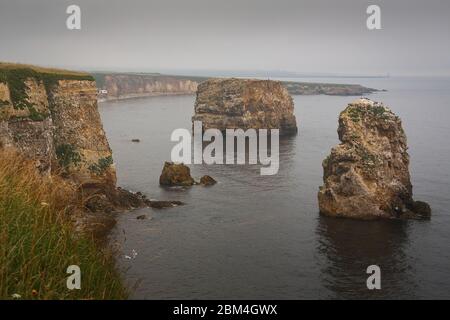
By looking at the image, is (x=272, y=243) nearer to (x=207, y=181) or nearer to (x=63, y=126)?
(x=207, y=181)

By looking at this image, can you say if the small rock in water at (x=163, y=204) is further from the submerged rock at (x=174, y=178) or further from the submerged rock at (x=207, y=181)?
the submerged rock at (x=207, y=181)

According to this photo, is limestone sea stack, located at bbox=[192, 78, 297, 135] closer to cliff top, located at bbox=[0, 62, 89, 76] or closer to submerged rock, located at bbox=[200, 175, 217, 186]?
submerged rock, located at bbox=[200, 175, 217, 186]

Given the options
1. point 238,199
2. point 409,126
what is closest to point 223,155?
point 238,199

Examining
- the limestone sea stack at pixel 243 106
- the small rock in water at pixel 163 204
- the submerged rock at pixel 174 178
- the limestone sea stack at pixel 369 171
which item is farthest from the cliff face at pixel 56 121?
the limestone sea stack at pixel 243 106

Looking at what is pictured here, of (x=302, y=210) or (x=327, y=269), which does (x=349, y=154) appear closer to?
(x=302, y=210)

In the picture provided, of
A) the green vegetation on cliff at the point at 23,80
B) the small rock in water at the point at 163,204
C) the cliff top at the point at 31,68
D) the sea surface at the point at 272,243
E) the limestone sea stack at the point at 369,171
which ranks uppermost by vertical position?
the cliff top at the point at 31,68

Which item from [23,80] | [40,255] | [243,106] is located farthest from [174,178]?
[243,106]
